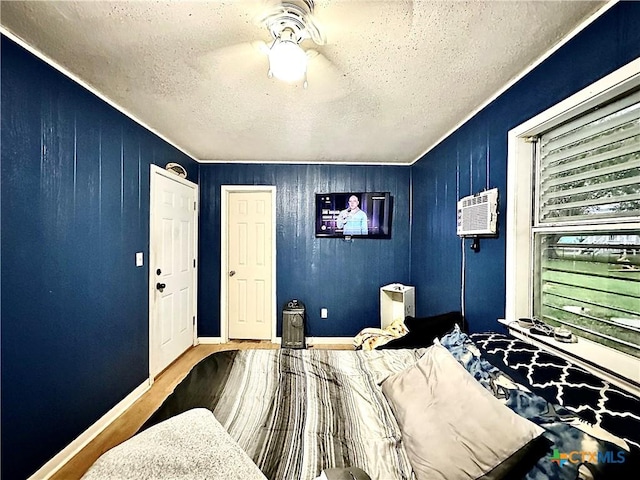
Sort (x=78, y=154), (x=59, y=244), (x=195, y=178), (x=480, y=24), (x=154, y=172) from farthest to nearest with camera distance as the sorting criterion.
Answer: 1. (x=195, y=178)
2. (x=154, y=172)
3. (x=78, y=154)
4. (x=59, y=244)
5. (x=480, y=24)

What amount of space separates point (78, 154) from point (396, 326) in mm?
3170

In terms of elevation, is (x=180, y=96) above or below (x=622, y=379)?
above

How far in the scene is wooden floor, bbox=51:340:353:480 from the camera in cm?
175

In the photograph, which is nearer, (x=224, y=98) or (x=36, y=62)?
(x=36, y=62)

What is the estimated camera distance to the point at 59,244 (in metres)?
1.73

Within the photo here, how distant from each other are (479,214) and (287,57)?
1604 millimetres

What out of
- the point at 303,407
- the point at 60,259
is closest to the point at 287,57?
the point at 303,407

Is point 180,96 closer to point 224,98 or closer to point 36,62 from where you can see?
point 224,98

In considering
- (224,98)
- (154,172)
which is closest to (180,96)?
(224,98)

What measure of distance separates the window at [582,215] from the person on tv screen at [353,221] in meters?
2.09

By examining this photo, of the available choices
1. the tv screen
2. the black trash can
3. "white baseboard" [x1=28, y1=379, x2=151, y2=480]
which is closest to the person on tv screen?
the tv screen

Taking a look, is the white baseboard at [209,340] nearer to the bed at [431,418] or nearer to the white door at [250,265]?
the white door at [250,265]

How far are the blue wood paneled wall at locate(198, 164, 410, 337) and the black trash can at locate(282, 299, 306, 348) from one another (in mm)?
208

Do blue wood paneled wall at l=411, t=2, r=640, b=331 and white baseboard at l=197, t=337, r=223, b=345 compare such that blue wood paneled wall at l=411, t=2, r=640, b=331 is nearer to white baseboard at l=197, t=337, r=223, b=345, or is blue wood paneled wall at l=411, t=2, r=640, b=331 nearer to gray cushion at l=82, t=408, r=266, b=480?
gray cushion at l=82, t=408, r=266, b=480
